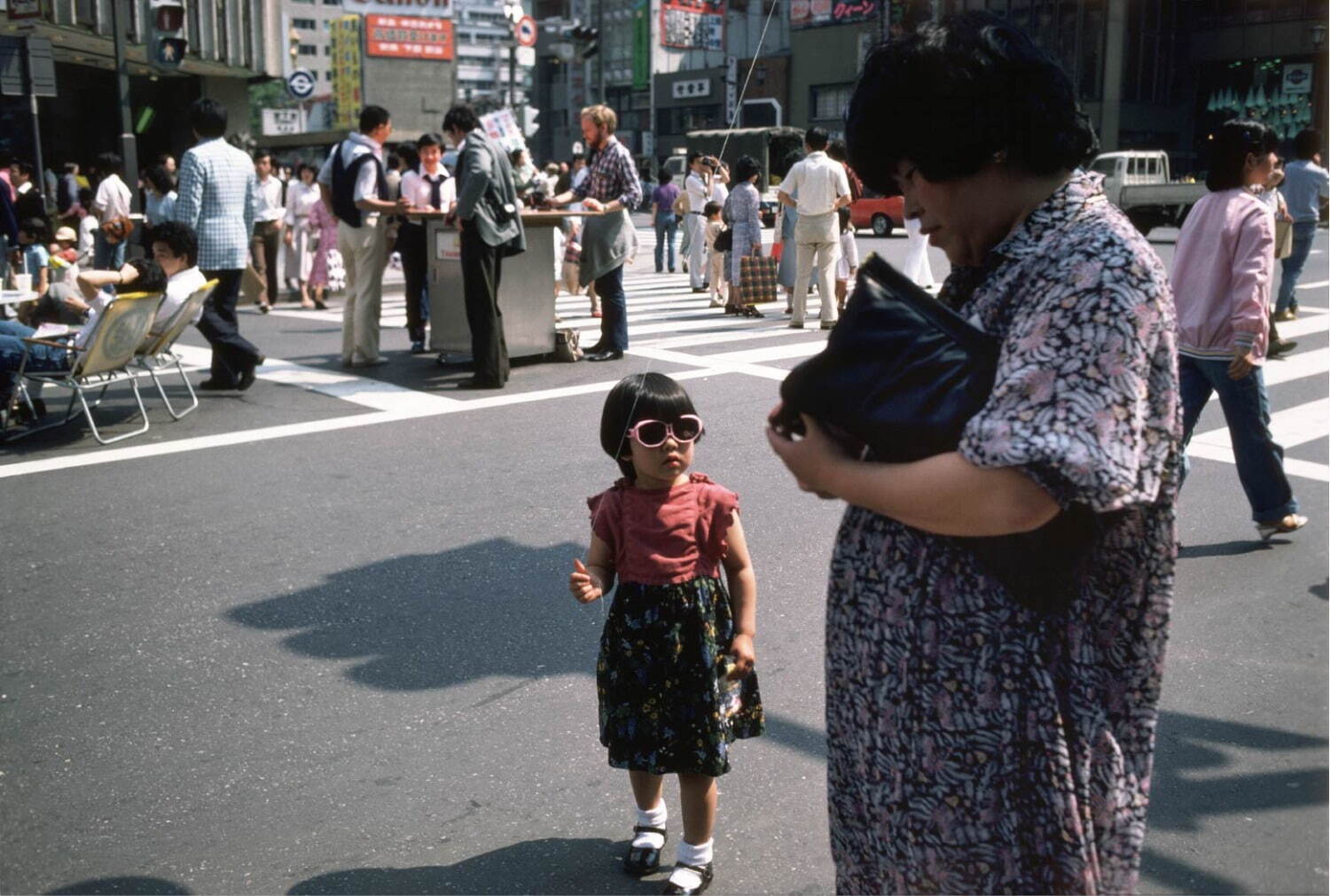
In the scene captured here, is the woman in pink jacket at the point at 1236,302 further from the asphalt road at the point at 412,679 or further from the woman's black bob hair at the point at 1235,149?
the asphalt road at the point at 412,679

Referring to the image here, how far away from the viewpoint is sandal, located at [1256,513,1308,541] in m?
5.37

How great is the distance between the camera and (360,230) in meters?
9.80

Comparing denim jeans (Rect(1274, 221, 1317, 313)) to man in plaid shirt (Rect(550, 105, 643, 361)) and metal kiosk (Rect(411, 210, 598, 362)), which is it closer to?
man in plaid shirt (Rect(550, 105, 643, 361))

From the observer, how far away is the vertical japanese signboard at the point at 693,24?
908 centimetres

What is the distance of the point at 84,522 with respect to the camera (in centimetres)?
561

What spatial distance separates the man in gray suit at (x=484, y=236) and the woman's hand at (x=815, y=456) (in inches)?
298

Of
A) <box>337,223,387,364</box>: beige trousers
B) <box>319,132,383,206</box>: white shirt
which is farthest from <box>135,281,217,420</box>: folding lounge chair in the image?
<box>319,132,383,206</box>: white shirt

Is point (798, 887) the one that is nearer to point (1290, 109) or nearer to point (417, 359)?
point (417, 359)

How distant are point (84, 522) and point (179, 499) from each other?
1.58 feet

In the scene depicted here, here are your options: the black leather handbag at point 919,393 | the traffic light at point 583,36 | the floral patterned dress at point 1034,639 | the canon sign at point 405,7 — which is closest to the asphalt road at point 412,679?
the floral patterned dress at point 1034,639

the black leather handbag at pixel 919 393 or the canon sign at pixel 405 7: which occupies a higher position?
the canon sign at pixel 405 7

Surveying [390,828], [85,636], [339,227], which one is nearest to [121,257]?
[339,227]

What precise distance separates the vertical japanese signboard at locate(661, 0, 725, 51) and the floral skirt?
589 centimetres

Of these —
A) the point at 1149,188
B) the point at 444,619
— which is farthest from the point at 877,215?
the point at 444,619
